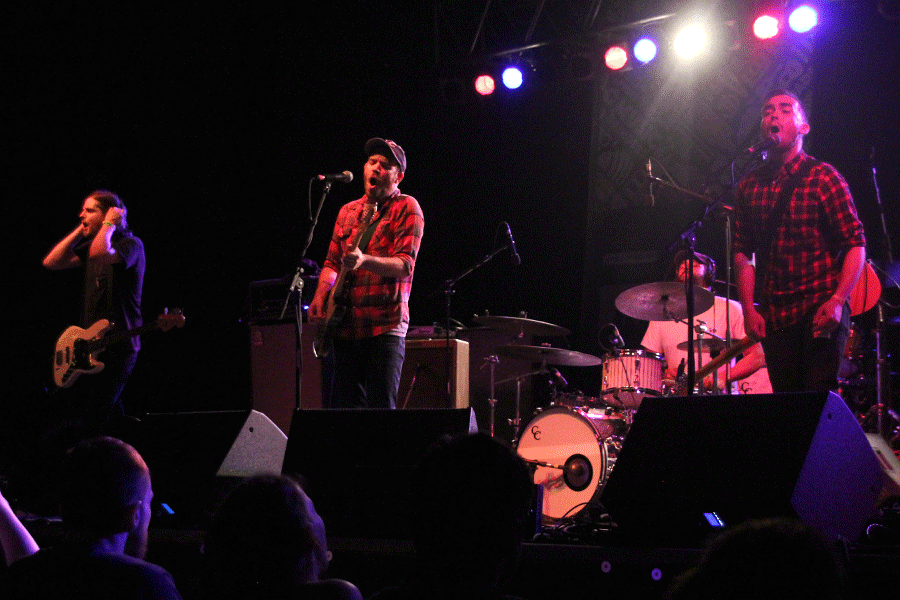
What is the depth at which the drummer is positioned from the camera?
209 inches

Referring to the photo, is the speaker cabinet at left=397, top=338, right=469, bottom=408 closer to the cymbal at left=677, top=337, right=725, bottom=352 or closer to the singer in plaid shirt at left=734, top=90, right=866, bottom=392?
the cymbal at left=677, top=337, right=725, bottom=352

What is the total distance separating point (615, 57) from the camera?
21.0 ft

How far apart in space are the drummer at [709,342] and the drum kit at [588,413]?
0.23 metres

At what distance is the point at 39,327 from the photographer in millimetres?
6848

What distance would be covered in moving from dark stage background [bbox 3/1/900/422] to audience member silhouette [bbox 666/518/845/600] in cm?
551

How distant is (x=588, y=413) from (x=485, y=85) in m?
3.30

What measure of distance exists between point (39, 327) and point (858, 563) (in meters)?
6.79

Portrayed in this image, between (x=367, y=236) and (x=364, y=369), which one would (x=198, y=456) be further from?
(x=367, y=236)

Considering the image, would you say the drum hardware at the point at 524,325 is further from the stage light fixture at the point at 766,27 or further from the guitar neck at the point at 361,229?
the stage light fixture at the point at 766,27

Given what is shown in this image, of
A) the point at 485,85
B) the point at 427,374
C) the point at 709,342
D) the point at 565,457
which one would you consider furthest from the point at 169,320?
the point at 709,342

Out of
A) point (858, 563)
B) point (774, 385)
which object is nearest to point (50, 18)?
point (774, 385)

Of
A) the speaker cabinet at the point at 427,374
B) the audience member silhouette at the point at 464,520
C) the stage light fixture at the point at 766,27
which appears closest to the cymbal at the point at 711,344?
the speaker cabinet at the point at 427,374

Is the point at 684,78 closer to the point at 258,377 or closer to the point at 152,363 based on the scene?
the point at 258,377

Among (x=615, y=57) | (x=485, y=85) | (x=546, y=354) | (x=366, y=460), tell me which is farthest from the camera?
(x=485, y=85)
